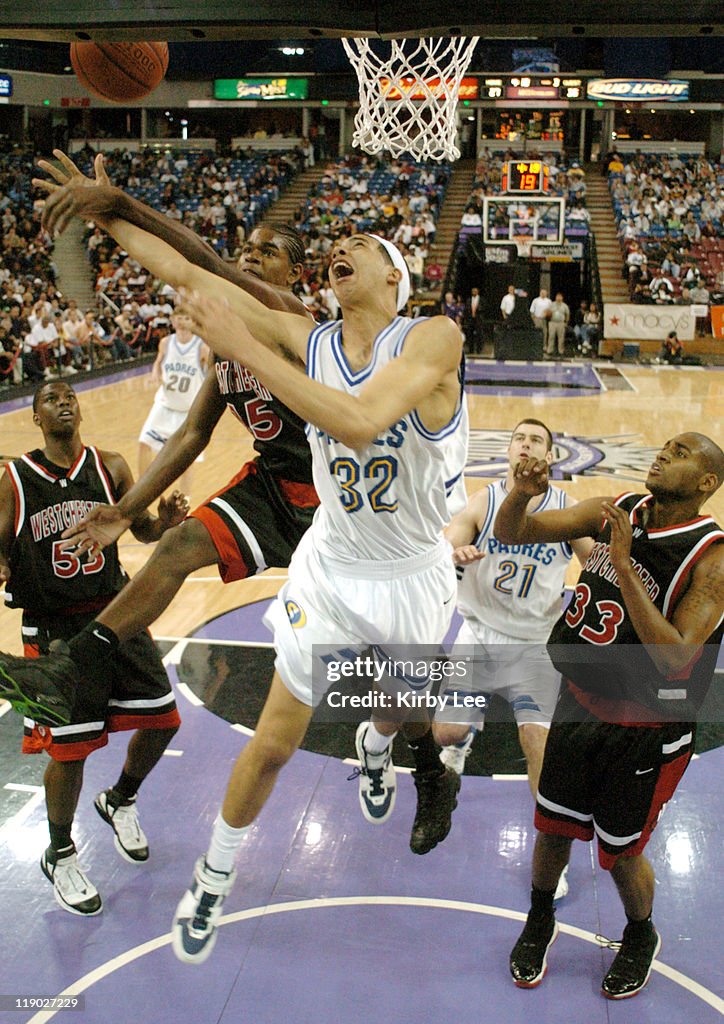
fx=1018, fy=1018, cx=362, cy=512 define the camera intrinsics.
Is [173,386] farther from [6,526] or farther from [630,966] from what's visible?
[630,966]

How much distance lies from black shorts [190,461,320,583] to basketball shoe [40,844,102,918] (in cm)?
125

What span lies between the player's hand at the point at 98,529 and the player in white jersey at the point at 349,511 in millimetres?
729

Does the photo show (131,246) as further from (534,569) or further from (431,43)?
(431,43)

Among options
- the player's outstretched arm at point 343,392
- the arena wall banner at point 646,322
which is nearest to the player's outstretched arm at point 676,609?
the player's outstretched arm at point 343,392

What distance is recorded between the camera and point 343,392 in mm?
2660

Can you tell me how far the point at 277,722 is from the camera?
10.2 feet

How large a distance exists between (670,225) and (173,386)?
72.1 feet

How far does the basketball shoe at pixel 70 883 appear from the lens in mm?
3789

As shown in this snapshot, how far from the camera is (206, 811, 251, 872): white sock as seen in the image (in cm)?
316

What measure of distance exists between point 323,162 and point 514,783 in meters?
30.5

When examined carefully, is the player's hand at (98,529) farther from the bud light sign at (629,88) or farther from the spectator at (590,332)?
the bud light sign at (629,88)

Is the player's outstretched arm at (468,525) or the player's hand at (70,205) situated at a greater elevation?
the player's hand at (70,205)

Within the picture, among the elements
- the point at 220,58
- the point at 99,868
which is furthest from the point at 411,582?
the point at 220,58

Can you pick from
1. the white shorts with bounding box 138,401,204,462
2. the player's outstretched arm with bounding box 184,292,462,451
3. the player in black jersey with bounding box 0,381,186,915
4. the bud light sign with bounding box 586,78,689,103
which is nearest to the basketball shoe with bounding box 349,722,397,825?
the player in black jersey with bounding box 0,381,186,915
